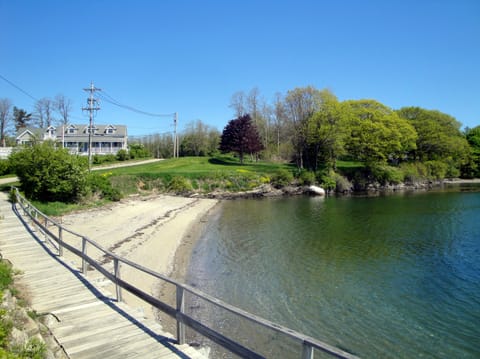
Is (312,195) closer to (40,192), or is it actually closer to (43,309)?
(40,192)

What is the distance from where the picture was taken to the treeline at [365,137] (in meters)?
50.9

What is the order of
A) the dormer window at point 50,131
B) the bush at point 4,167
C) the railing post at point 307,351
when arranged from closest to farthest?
1. the railing post at point 307,351
2. the bush at point 4,167
3. the dormer window at point 50,131

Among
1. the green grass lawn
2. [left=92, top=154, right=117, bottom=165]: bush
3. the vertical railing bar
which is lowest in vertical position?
the vertical railing bar

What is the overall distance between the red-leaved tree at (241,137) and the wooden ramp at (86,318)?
46905 millimetres

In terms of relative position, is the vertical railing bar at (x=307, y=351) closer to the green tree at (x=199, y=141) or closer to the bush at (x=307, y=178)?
the bush at (x=307, y=178)

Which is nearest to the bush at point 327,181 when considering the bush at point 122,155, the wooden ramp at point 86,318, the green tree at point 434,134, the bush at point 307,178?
the bush at point 307,178

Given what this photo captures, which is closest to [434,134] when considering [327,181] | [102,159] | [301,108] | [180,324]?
[327,181]

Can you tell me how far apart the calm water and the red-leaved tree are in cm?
3249

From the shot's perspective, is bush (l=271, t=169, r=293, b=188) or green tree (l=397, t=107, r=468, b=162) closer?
bush (l=271, t=169, r=293, b=188)

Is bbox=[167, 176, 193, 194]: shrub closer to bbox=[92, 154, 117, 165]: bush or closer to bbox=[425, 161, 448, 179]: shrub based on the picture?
bbox=[92, 154, 117, 165]: bush

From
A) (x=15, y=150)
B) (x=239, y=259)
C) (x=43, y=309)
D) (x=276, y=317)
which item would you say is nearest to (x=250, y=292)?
(x=276, y=317)

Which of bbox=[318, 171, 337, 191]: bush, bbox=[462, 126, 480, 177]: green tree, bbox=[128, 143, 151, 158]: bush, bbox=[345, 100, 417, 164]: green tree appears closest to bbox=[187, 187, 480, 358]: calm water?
bbox=[318, 171, 337, 191]: bush

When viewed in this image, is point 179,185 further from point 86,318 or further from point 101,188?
point 86,318

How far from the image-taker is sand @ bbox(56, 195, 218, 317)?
42.5 ft
